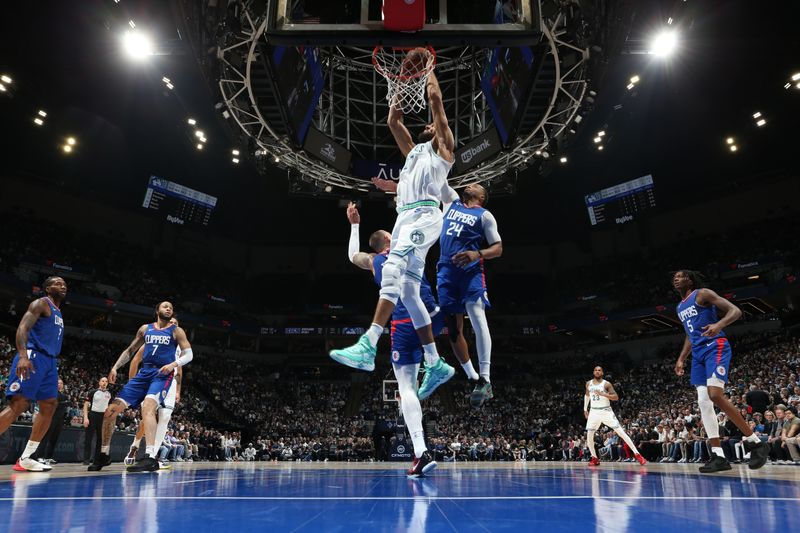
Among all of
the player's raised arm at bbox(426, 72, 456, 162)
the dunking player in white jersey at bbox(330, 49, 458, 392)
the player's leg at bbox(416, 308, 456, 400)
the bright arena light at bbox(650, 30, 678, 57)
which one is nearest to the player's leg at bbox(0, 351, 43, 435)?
the dunking player in white jersey at bbox(330, 49, 458, 392)

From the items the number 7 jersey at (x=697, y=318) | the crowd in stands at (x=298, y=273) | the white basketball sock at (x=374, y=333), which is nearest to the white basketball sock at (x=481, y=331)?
the white basketball sock at (x=374, y=333)

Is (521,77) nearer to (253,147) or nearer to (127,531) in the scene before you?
(253,147)

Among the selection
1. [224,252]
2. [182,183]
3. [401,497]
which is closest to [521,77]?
[401,497]

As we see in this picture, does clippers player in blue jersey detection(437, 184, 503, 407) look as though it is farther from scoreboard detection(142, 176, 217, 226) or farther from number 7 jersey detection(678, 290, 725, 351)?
scoreboard detection(142, 176, 217, 226)

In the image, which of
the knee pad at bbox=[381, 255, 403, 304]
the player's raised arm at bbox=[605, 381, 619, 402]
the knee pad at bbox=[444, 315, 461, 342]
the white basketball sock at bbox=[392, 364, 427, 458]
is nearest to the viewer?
the knee pad at bbox=[381, 255, 403, 304]

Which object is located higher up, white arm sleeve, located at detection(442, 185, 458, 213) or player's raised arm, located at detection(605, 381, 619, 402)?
white arm sleeve, located at detection(442, 185, 458, 213)

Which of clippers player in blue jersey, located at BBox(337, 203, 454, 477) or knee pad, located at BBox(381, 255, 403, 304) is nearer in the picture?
knee pad, located at BBox(381, 255, 403, 304)

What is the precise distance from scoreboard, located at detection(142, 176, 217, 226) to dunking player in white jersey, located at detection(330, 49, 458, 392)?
25.9m

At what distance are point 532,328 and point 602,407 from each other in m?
23.2

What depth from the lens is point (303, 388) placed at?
32.0 m

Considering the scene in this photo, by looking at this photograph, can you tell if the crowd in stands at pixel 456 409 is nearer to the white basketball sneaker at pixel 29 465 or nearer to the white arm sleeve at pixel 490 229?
the white basketball sneaker at pixel 29 465

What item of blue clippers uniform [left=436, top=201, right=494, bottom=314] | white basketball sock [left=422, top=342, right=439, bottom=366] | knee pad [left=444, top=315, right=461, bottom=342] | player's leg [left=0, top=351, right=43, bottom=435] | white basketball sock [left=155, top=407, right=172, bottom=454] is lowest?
white basketball sock [left=155, top=407, right=172, bottom=454]

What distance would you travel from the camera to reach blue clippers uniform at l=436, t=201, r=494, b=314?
495 centimetres

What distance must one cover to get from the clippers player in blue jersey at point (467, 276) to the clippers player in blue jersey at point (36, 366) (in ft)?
12.3
